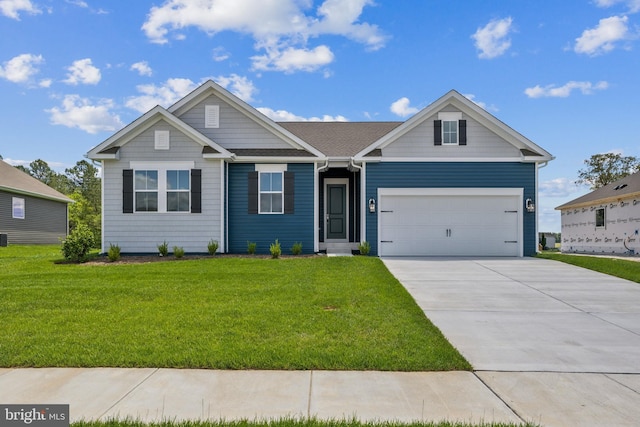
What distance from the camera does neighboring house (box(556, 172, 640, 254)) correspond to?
20.2 m

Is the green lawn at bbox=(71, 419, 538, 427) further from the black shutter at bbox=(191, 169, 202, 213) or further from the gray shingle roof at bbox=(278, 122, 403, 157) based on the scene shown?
the gray shingle roof at bbox=(278, 122, 403, 157)

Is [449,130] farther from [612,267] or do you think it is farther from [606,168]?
[606,168]

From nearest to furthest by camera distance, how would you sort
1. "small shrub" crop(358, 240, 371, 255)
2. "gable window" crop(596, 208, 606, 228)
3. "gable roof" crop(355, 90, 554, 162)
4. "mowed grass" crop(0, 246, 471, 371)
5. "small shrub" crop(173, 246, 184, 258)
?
1. "mowed grass" crop(0, 246, 471, 371)
2. "small shrub" crop(173, 246, 184, 258)
3. "small shrub" crop(358, 240, 371, 255)
4. "gable roof" crop(355, 90, 554, 162)
5. "gable window" crop(596, 208, 606, 228)

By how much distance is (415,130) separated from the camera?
1359cm

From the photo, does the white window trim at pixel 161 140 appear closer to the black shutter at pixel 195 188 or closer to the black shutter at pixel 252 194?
the black shutter at pixel 195 188

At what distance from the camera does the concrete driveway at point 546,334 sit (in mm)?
3462

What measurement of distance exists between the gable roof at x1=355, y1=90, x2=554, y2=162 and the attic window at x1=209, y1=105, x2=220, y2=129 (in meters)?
5.02

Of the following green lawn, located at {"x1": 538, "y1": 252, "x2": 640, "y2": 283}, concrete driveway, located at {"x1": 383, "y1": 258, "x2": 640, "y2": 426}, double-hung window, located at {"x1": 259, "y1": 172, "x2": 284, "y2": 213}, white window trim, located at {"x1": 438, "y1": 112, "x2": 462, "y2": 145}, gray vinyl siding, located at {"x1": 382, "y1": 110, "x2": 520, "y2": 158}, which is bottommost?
concrete driveway, located at {"x1": 383, "y1": 258, "x2": 640, "y2": 426}

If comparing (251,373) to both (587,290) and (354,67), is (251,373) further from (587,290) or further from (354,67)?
(354,67)

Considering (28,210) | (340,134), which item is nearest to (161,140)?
(340,134)

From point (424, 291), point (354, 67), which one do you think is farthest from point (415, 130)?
point (424, 291)

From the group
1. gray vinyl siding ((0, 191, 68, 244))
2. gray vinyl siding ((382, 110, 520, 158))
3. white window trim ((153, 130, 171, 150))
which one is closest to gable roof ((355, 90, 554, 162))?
gray vinyl siding ((382, 110, 520, 158))

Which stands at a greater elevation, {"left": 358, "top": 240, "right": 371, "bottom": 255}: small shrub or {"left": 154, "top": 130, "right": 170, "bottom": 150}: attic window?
{"left": 154, "top": 130, "right": 170, "bottom": 150}: attic window

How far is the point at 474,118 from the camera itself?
535 inches
